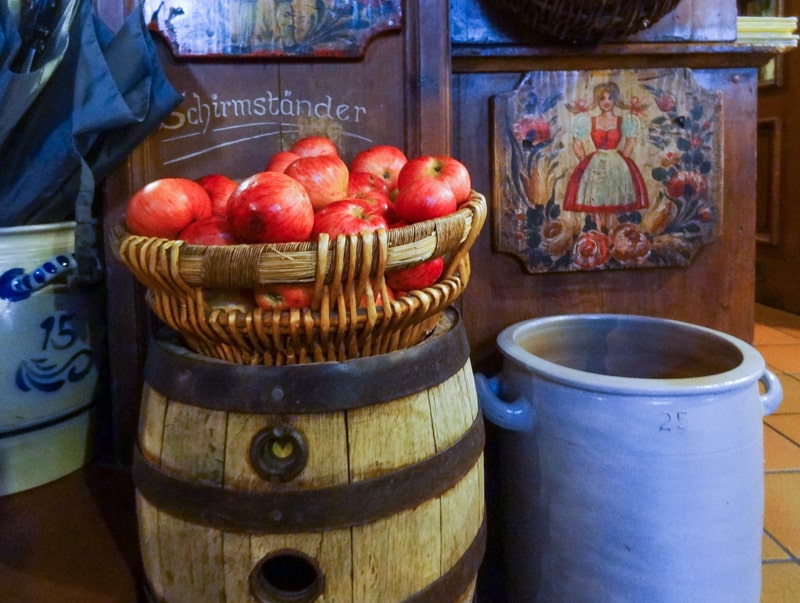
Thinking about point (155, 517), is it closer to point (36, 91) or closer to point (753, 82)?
point (36, 91)

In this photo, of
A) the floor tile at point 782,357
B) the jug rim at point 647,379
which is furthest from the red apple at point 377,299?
the floor tile at point 782,357

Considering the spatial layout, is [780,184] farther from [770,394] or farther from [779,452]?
[770,394]

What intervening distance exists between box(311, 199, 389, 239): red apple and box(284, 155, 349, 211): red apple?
0.21 feet

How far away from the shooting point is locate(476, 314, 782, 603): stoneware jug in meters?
0.99

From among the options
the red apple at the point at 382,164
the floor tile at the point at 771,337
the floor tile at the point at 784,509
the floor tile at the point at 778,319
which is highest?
the red apple at the point at 382,164

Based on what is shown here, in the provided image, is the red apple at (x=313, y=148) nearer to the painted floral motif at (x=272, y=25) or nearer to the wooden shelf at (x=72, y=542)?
the painted floral motif at (x=272, y=25)

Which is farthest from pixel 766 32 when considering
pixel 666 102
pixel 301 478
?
pixel 301 478

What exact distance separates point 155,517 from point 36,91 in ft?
2.23

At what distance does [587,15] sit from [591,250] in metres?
0.46

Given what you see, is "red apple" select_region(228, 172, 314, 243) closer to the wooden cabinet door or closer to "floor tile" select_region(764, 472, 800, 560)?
"floor tile" select_region(764, 472, 800, 560)

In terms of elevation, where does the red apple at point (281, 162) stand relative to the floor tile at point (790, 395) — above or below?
above

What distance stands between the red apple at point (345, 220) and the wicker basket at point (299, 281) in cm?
7

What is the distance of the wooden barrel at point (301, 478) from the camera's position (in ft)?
2.49

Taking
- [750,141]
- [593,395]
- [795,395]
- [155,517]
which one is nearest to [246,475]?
[155,517]
